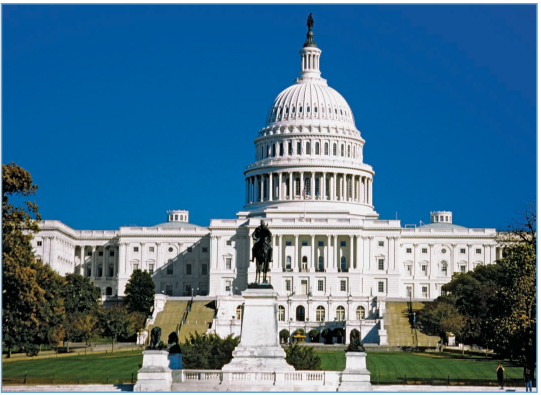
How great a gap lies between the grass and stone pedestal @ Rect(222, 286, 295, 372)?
11.5m

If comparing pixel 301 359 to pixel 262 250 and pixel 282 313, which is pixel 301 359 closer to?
pixel 262 250

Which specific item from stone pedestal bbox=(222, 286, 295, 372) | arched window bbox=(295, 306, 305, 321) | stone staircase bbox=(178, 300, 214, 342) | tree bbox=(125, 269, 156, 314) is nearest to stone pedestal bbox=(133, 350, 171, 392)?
stone pedestal bbox=(222, 286, 295, 372)

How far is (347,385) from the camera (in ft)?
219

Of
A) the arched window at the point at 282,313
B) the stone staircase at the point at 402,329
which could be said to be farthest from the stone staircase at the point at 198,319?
the stone staircase at the point at 402,329

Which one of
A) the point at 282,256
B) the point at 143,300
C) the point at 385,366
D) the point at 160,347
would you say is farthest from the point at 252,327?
the point at 282,256

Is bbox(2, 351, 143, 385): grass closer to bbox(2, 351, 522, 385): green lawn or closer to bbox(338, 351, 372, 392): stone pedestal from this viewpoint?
bbox(2, 351, 522, 385): green lawn

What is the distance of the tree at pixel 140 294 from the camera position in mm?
161625

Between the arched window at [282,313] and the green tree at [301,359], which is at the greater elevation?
the arched window at [282,313]

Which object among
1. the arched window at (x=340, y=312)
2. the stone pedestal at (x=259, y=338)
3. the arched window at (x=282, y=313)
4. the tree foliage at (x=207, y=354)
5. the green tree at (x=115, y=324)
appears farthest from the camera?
the arched window at (x=340, y=312)

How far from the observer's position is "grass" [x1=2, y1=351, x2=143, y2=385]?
78.5m

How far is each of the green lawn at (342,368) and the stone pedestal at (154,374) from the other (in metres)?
9.39

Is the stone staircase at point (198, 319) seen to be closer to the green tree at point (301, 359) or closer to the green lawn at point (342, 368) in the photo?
the green lawn at point (342, 368)

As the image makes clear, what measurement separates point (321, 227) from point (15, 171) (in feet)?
340

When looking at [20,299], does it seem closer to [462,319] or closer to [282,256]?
[462,319]
